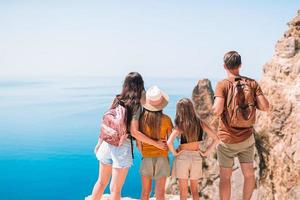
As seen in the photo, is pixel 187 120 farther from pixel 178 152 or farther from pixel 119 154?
pixel 119 154

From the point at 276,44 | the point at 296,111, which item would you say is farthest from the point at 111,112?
the point at 276,44

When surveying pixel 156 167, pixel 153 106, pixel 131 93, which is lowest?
pixel 156 167

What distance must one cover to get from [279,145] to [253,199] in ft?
4.96

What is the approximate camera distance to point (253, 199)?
34.2 feet

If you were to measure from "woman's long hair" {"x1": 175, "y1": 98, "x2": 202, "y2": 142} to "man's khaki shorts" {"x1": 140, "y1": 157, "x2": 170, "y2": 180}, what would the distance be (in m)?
0.54

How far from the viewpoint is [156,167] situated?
7.00 metres

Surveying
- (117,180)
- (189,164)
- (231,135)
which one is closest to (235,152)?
(231,135)

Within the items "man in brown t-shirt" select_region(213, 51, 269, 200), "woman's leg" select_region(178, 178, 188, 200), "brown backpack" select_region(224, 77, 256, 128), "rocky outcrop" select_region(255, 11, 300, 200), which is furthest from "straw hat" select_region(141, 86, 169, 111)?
"rocky outcrop" select_region(255, 11, 300, 200)

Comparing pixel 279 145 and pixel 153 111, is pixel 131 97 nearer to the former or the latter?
pixel 153 111

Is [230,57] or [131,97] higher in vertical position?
[230,57]

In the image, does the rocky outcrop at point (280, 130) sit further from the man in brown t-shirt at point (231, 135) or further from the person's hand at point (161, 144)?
the person's hand at point (161, 144)

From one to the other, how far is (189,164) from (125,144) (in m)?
1.09

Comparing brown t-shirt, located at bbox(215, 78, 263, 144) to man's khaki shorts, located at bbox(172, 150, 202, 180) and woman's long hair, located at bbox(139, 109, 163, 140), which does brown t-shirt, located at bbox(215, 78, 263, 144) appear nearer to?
man's khaki shorts, located at bbox(172, 150, 202, 180)

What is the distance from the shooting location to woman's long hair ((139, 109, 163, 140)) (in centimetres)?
688
